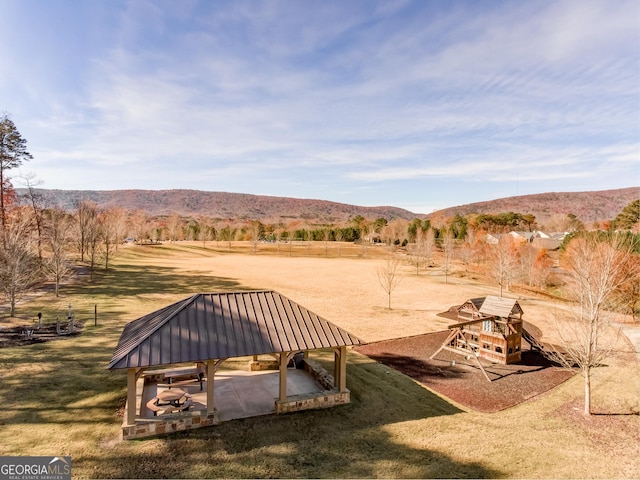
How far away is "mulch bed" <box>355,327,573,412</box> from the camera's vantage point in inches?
596

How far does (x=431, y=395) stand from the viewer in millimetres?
15078

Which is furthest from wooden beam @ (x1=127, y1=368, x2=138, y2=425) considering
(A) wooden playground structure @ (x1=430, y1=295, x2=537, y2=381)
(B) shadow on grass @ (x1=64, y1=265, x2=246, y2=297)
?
(B) shadow on grass @ (x1=64, y1=265, x2=246, y2=297)

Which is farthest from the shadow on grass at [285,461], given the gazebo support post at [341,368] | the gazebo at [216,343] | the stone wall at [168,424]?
the gazebo support post at [341,368]

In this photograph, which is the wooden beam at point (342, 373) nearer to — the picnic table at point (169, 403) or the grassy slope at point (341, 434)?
the grassy slope at point (341, 434)

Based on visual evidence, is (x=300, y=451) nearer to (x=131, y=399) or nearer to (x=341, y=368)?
(x=341, y=368)

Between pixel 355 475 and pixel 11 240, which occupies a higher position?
pixel 11 240

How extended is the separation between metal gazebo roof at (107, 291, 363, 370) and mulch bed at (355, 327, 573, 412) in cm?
624

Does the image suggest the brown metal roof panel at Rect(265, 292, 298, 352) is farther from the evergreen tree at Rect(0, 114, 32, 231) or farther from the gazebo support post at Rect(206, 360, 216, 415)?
the evergreen tree at Rect(0, 114, 32, 231)

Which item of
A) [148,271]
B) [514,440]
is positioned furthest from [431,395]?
[148,271]

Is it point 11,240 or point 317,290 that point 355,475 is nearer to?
point 11,240

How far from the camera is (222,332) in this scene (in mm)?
11969

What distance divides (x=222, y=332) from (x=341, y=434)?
16.5 ft

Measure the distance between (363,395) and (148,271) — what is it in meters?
42.6

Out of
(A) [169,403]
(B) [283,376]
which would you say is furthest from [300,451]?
(A) [169,403]
